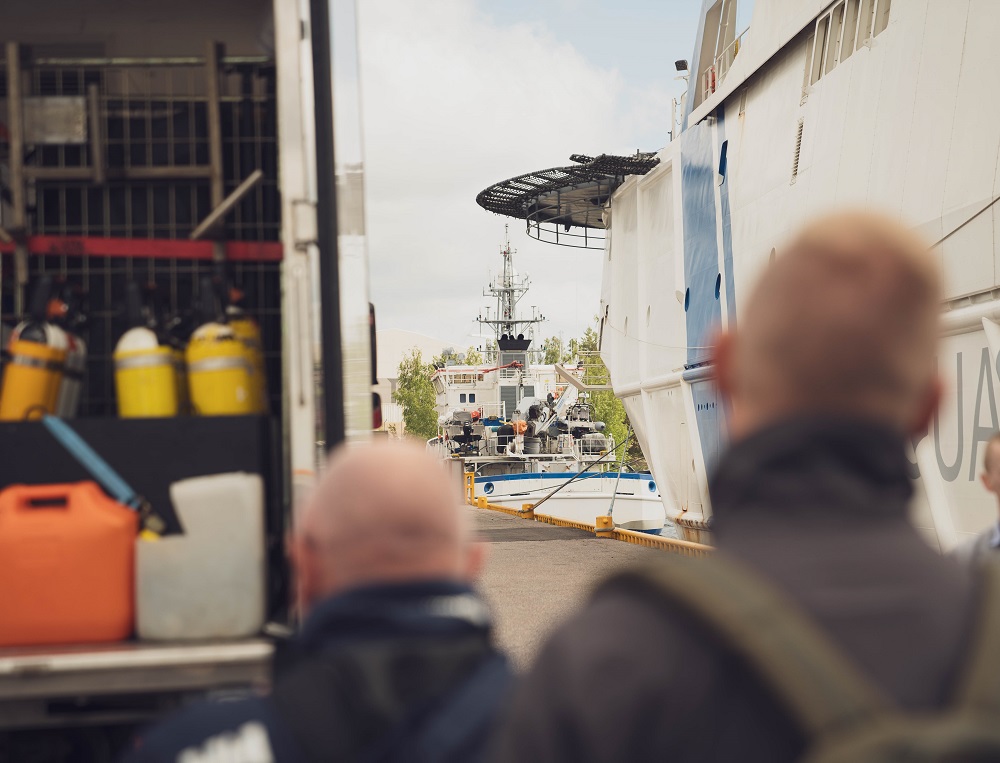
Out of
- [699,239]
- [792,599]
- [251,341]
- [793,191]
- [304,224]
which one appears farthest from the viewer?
[699,239]

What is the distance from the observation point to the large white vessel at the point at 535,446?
2852cm

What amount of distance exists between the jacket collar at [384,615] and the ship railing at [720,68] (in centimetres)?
1259

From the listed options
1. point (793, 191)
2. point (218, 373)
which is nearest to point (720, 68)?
point (793, 191)

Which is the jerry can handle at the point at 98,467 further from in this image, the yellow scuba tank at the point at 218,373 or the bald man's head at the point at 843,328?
the bald man's head at the point at 843,328

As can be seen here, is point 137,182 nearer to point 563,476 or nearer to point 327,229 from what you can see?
point 327,229

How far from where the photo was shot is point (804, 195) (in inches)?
410

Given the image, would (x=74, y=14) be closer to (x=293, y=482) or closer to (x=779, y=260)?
(x=293, y=482)

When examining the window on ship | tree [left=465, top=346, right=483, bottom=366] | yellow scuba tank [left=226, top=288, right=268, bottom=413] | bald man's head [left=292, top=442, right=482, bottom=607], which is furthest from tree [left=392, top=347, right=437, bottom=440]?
bald man's head [left=292, top=442, right=482, bottom=607]

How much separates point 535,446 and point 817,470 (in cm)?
3870

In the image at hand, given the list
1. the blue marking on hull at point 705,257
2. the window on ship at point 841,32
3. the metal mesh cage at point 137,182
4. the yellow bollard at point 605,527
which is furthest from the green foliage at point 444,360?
the metal mesh cage at point 137,182

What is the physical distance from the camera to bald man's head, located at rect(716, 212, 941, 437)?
54.5 inches

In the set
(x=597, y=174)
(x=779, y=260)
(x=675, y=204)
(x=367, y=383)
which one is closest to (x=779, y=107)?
→ (x=675, y=204)

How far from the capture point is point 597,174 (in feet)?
61.3

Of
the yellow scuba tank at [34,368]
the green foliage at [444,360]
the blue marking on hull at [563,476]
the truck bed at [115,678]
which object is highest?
the green foliage at [444,360]
